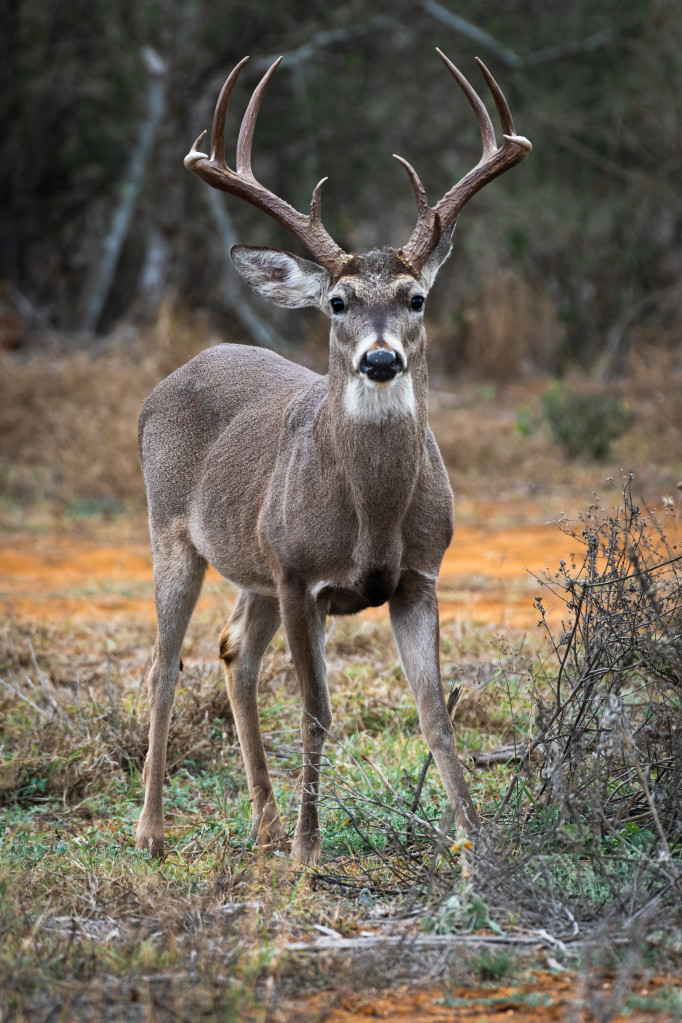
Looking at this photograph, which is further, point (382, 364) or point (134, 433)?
point (134, 433)

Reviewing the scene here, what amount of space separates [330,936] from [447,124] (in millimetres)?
19229

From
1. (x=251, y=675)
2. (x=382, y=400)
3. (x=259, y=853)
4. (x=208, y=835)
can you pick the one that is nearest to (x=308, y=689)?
(x=259, y=853)

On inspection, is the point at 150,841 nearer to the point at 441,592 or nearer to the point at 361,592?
the point at 361,592

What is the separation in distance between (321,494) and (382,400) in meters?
0.46

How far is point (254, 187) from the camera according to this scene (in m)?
5.01

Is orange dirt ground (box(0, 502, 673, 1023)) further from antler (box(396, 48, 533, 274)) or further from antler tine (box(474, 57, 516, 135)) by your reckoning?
antler tine (box(474, 57, 516, 135))

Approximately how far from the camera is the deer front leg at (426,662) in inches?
175

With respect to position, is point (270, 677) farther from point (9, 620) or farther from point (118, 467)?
point (118, 467)

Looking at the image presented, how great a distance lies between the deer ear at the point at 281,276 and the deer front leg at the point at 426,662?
3.92 ft

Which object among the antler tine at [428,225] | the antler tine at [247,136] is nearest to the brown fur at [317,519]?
the antler tine at [428,225]

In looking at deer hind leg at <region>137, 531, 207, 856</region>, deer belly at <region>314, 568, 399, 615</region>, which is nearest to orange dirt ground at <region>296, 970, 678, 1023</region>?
deer belly at <region>314, 568, 399, 615</region>

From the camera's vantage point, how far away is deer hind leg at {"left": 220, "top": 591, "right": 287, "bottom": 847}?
5.25 metres

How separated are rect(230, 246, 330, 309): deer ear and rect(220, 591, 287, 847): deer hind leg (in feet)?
4.37

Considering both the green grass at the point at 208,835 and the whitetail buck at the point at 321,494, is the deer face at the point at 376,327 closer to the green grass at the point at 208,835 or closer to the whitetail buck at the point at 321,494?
the whitetail buck at the point at 321,494
